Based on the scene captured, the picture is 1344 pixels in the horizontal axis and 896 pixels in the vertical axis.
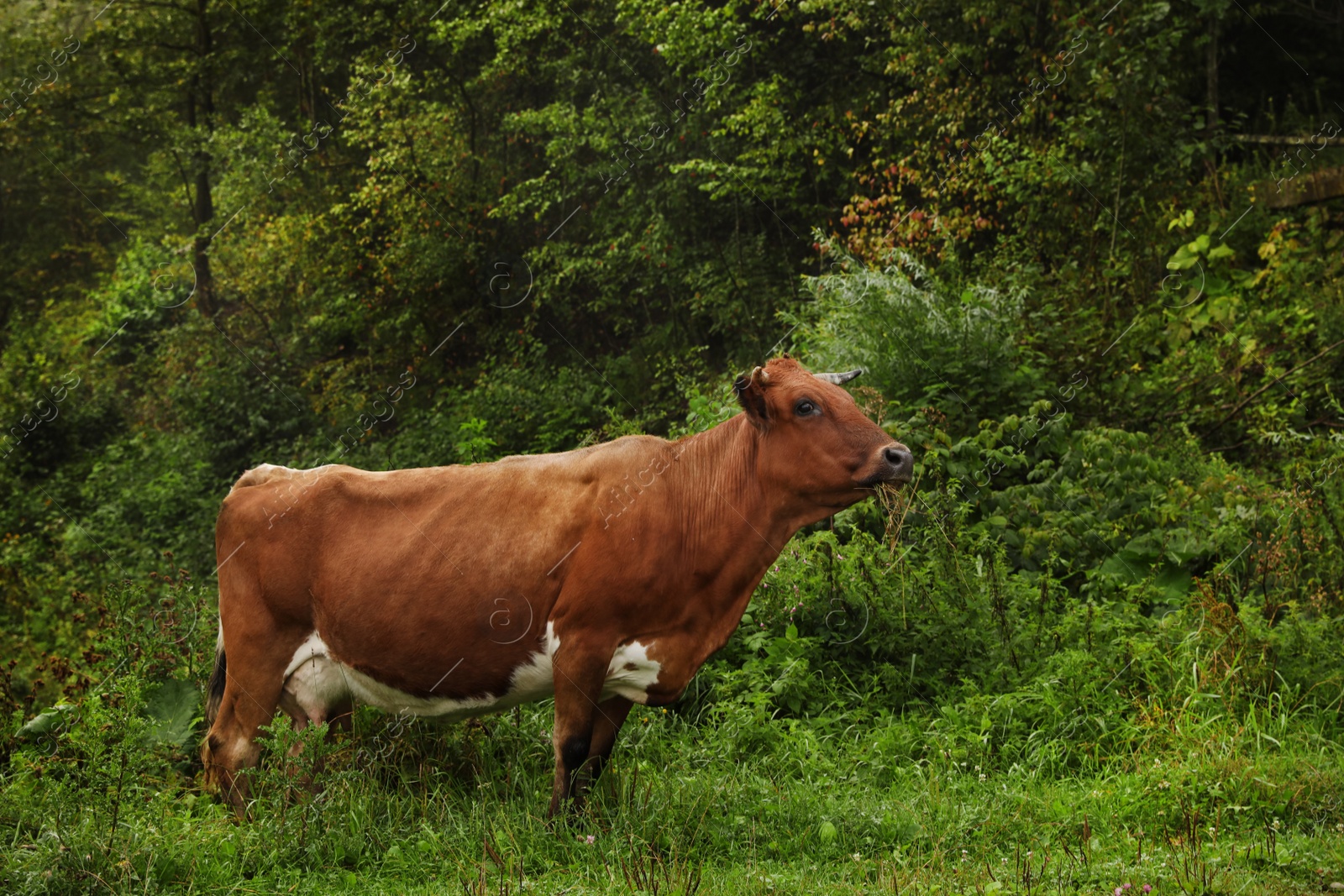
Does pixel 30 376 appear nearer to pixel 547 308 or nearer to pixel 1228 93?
pixel 547 308

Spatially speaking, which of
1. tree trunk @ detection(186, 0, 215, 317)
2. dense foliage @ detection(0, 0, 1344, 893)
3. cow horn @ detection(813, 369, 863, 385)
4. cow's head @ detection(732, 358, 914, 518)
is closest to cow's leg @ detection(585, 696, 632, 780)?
dense foliage @ detection(0, 0, 1344, 893)

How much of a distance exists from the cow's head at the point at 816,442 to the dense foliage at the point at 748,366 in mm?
1401

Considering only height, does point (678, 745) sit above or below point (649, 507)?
below

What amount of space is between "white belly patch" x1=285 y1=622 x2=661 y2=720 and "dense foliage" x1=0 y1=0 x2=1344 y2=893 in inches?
9.7

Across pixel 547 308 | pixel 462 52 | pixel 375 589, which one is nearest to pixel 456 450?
pixel 547 308

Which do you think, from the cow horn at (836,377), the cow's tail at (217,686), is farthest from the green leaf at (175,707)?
the cow horn at (836,377)

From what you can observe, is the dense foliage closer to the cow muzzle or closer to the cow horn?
the cow muzzle

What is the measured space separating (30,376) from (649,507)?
619 inches

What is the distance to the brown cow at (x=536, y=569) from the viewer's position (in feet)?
15.6

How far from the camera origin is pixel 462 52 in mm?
18109

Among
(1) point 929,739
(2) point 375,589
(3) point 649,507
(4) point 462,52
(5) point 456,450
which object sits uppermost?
(4) point 462,52

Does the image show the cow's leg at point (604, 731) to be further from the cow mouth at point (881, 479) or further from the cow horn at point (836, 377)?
the cow horn at point (836, 377)

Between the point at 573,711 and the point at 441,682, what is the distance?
0.67 m

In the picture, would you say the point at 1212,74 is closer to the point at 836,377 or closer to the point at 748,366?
the point at 748,366
